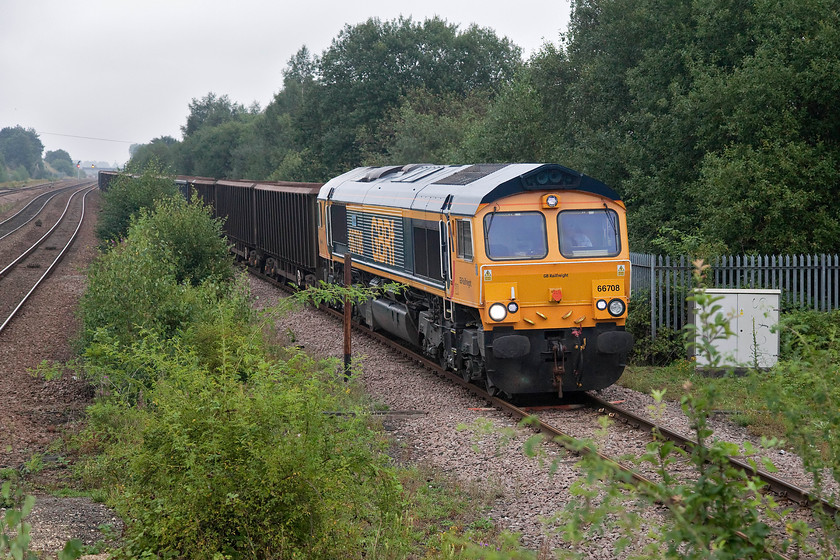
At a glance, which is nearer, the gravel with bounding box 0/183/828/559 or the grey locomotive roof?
the gravel with bounding box 0/183/828/559

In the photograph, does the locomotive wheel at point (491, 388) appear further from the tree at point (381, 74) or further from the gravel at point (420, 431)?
the tree at point (381, 74)

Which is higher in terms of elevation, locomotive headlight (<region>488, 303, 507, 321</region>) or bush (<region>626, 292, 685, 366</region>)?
locomotive headlight (<region>488, 303, 507, 321</region>)

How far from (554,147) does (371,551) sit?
21.5m

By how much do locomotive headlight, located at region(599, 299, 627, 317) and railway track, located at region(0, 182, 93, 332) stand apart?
13.5 meters

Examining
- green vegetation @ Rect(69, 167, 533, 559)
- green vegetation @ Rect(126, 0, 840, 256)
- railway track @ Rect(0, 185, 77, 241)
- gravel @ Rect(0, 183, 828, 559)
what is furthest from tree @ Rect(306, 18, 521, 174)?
green vegetation @ Rect(69, 167, 533, 559)

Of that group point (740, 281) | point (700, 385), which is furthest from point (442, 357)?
point (740, 281)

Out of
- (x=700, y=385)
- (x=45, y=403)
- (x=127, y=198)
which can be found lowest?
(x=45, y=403)

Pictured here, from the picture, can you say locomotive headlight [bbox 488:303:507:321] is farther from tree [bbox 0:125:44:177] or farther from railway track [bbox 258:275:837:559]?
tree [bbox 0:125:44:177]

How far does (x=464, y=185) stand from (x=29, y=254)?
2654cm

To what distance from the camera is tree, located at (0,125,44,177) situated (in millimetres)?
168750

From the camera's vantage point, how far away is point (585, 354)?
1198 cm

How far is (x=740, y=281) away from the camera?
15094 millimetres

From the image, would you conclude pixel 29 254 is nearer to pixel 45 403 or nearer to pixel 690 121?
pixel 45 403

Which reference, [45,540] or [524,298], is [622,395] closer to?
[524,298]
